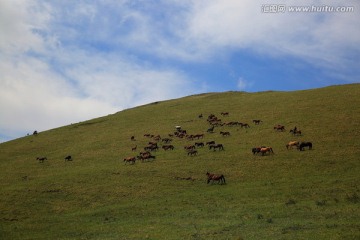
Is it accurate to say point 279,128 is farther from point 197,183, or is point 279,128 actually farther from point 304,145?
point 197,183

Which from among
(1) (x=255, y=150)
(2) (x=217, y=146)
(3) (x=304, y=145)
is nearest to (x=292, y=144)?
(3) (x=304, y=145)

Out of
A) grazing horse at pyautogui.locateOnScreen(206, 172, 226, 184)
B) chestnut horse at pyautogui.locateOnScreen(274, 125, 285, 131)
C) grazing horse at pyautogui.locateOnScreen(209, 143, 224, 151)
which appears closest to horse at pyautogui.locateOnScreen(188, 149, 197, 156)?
grazing horse at pyautogui.locateOnScreen(209, 143, 224, 151)

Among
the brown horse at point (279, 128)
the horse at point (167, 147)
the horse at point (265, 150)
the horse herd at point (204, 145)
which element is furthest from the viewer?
the brown horse at point (279, 128)

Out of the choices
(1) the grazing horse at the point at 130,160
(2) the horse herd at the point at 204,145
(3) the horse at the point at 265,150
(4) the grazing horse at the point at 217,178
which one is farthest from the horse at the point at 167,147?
(4) the grazing horse at the point at 217,178

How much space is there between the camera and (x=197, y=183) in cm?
3284

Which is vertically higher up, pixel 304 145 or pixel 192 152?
pixel 192 152

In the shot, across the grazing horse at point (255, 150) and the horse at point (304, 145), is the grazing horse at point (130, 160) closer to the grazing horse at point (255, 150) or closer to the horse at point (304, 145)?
the grazing horse at point (255, 150)

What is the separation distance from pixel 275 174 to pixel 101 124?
43.7 metres

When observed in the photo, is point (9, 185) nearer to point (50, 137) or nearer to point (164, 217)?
point (164, 217)

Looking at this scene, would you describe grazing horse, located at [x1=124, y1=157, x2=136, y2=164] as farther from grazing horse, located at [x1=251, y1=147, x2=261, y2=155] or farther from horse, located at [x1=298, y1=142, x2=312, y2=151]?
horse, located at [x1=298, y1=142, x2=312, y2=151]

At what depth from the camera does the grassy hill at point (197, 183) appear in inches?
839

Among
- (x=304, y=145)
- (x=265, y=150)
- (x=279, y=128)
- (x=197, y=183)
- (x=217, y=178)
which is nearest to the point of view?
(x=217, y=178)

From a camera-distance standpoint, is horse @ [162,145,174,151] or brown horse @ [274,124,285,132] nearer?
horse @ [162,145,174,151]

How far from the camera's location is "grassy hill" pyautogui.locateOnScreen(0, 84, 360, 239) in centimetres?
2131
